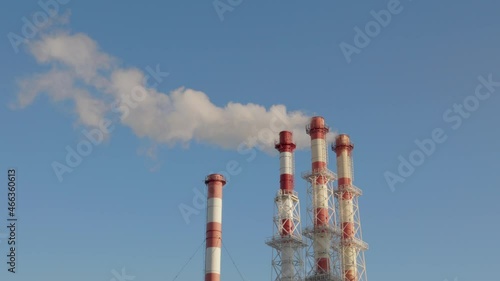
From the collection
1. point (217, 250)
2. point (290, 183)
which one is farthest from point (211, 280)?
point (290, 183)

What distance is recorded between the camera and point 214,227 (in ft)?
221

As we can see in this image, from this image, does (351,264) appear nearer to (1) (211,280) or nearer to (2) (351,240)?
(2) (351,240)

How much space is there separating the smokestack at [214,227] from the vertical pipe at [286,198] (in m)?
10.7

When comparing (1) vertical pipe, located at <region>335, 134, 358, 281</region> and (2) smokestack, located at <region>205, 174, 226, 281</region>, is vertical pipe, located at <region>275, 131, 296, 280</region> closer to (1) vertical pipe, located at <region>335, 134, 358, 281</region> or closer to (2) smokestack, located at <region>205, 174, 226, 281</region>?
(1) vertical pipe, located at <region>335, 134, 358, 281</region>

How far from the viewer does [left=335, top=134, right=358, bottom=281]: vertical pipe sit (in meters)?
79.0

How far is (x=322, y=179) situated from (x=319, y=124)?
22.7 feet

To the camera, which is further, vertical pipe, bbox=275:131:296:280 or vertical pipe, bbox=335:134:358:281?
vertical pipe, bbox=335:134:358:281

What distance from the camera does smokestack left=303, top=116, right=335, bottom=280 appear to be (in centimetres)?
7519

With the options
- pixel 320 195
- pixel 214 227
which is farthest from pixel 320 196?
pixel 214 227

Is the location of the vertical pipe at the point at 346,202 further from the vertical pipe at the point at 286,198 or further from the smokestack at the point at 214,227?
the smokestack at the point at 214,227

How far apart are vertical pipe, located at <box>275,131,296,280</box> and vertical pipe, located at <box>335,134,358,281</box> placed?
676 cm

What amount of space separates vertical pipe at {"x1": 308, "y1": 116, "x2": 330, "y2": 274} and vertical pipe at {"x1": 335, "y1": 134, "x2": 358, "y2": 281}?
3.97 metres

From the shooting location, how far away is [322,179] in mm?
78000

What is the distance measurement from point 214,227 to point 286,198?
12910 mm
